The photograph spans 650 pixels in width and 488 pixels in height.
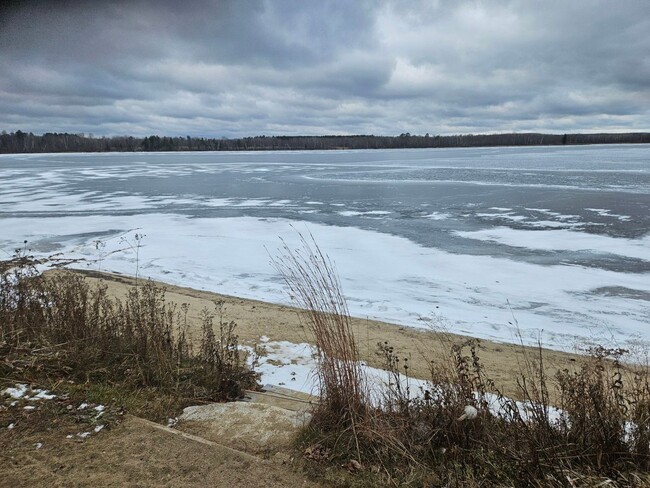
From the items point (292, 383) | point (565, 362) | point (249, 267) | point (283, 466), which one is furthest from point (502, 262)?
point (283, 466)

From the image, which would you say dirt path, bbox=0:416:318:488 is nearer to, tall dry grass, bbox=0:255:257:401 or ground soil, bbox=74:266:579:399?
tall dry grass, bbox=0:255:257:401

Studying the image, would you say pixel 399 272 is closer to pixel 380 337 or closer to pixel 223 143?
pixel 380 337

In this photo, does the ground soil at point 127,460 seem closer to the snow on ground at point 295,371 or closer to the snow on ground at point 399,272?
the snow on ground at point 295,371

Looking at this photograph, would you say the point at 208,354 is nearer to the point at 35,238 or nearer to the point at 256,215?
the point at 35,238

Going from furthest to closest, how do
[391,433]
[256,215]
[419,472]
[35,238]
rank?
1. [256,215]
2. [35,238]
3. [391,433]
4. [419,472]

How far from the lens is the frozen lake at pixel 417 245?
816 centimetres

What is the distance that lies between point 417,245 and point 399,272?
248 cm

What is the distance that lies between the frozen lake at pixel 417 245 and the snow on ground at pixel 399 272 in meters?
0.04

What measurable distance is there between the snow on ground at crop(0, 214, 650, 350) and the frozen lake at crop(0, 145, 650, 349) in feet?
0.13

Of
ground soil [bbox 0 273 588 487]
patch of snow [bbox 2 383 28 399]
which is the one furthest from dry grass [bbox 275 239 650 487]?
patch of snow [bbox 2 383 28 399]

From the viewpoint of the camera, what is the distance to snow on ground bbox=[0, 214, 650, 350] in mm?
7656

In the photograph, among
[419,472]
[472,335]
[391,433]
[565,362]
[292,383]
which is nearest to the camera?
[419,472]

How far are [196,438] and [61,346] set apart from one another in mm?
2255

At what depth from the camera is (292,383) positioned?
544 cm
